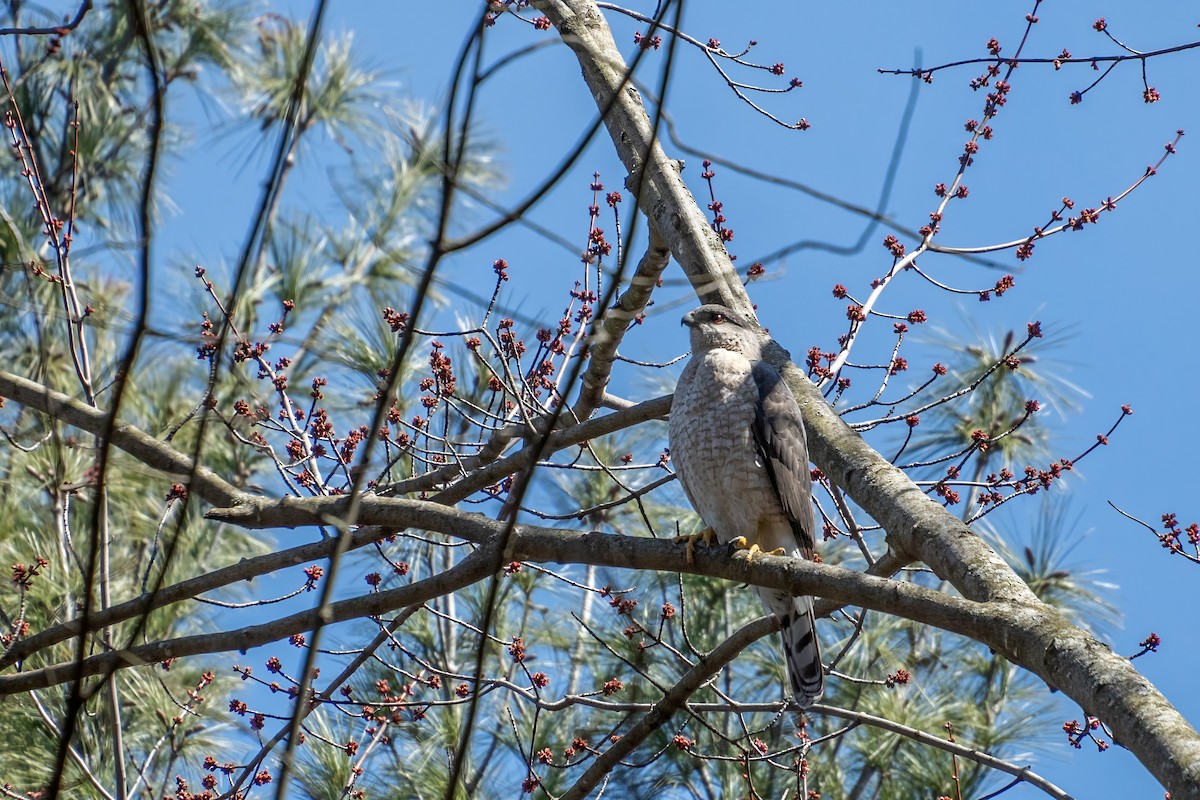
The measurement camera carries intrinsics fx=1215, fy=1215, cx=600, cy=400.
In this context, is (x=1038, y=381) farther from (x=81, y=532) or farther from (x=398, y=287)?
(x=81, y=532)

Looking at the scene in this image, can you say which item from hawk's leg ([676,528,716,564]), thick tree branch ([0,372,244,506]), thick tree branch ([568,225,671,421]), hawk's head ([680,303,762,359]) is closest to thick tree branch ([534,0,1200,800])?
hawk's head ([680,303,762,359])

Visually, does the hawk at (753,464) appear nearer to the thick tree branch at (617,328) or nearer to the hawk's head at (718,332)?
the hawk's head at (718,332)

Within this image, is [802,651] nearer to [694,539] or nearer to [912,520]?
[694,539]

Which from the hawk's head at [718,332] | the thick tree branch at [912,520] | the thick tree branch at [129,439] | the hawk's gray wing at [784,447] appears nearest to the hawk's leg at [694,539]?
the hawk's gray wing at [784,447]

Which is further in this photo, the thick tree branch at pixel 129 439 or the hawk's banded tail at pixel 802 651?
the hawk's banded tail at pixel 802 651

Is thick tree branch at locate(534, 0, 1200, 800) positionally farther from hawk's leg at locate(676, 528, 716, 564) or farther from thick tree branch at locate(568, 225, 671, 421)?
hawk's leg at locate(676, 528, 716, 564)

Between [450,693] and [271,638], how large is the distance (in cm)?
288

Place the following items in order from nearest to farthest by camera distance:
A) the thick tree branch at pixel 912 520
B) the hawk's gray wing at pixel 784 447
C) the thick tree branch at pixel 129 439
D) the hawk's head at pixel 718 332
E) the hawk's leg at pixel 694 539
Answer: the thick tree branch at pixel 912 520, the hawk's leg at pixel 694 539, the thick tree branch at pixel 129 439, the hawk's gray wing at pixel 784 447, the hawk's head at pixel 718 332

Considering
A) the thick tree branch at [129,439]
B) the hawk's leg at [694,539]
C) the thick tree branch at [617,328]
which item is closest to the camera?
the hawk's leg at [694,539]

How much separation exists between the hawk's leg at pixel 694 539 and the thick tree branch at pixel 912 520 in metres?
0.42

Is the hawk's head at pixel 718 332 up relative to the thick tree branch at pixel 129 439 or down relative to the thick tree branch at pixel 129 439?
up

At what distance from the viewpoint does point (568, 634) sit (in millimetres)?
6605

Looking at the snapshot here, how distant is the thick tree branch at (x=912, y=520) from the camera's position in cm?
216

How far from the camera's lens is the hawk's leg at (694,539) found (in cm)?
313
